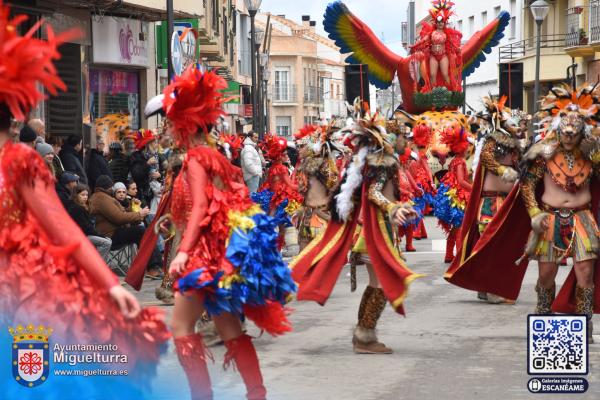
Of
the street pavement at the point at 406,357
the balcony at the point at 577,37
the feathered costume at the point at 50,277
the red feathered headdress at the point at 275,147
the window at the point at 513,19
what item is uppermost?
the window at the point at 513,19

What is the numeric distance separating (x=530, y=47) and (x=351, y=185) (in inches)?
1684

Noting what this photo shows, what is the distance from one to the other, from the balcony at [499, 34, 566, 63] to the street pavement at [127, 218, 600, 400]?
35.9 meters

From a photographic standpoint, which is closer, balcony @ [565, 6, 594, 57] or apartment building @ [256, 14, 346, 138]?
balcony @ [565, 6, 594, 57]

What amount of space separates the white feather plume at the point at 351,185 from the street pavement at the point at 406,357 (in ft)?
3.61

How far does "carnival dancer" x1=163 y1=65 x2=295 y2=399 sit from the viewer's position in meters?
6.30

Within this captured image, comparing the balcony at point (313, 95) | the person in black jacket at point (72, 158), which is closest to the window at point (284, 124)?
the balcony at point (313, 95)

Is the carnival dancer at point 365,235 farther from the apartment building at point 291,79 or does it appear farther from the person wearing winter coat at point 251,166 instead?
the apartment building at point 291,79

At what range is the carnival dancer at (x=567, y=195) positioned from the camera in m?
9.40

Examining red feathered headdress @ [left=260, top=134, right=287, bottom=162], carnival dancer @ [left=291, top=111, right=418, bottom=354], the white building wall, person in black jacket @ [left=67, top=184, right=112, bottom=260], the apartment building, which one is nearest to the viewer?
carnival dancer @ [left=291, top=111, right=418, bottom=354]

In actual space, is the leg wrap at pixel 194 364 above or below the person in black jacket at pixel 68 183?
below

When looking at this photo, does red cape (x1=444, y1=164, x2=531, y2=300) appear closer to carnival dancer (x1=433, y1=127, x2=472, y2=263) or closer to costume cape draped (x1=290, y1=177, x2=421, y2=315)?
costume cape draped (x1=290, y1=177, x2=421, y2=315)

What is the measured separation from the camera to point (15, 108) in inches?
185

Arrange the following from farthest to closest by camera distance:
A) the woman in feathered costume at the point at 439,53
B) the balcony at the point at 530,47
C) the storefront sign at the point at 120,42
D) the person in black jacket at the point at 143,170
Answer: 1. the balcony at the point at 530,47
2. the woman in feathered costume at the point at 439,53
3. the storefront sign at the point at 120,42
4. the person in black jacket at the point at 143,170

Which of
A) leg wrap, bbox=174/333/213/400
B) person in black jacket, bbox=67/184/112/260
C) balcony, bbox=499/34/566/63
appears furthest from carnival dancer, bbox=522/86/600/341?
balcony, bbox=499/34/566/63
